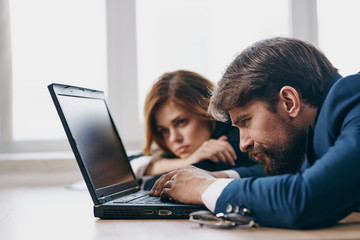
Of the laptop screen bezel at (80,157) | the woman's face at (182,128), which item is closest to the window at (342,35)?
the woman's face at (182,128)

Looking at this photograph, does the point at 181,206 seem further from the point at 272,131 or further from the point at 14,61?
the point at 14,61

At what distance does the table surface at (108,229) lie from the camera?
0.81 metres

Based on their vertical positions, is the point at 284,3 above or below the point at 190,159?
above

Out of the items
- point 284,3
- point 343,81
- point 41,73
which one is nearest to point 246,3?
point 284,3

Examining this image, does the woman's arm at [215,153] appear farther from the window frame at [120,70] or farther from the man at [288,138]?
the window frame at [120,70]

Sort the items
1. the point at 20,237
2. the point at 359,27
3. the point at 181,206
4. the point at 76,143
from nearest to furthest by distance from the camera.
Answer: the point at 20,237
the point at 181,206
the point at 76,143
the point at 359,27

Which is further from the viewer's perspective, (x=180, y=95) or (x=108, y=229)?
(x=180, y=95)

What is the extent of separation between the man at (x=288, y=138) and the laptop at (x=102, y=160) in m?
0.07

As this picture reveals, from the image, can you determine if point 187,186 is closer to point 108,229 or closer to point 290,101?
point 108,229

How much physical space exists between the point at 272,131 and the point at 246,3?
1.83 metres

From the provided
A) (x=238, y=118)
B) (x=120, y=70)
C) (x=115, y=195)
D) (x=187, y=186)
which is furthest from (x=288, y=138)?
(x=120, y=70)

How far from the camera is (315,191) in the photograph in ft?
2.66

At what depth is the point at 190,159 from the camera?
5.91ft

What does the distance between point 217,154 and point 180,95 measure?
0.36m
